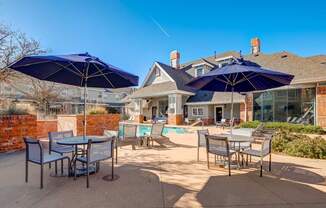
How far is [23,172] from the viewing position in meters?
4.78

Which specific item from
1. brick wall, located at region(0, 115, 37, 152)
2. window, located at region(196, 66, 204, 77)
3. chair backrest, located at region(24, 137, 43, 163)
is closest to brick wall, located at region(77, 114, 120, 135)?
brick wall, located at region(0, 115, 37, 152)

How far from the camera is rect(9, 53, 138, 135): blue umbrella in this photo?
406 cm

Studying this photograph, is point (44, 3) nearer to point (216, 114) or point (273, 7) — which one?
point (273, 7)

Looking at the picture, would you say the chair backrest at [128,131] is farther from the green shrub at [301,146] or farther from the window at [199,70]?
the window at [199,70]

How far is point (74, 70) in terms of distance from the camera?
210 inches

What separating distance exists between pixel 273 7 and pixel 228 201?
40.6ft

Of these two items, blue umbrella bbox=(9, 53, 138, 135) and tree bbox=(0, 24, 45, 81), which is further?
tree bbox=(0, 24, 45, 81)

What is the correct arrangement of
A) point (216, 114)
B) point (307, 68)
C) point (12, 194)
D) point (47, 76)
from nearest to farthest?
1. point (12, 194)
2. point (47, 76)
3. point (307, 68)
4. point (216, 114)

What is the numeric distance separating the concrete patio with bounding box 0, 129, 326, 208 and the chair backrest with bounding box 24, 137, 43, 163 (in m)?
0.51

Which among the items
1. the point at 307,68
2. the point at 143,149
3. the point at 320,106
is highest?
the point at 307,68

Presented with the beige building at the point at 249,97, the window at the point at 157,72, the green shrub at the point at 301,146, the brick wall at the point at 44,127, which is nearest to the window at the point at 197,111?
the beige building at the point at 249,97

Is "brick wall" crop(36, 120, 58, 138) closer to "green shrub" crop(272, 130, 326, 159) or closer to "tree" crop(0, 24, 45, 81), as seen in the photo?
"tree" crop(0, 24, 45, 81)

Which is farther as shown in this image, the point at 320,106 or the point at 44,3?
the point at 320,106

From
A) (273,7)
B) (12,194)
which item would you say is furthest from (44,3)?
(273,7)
